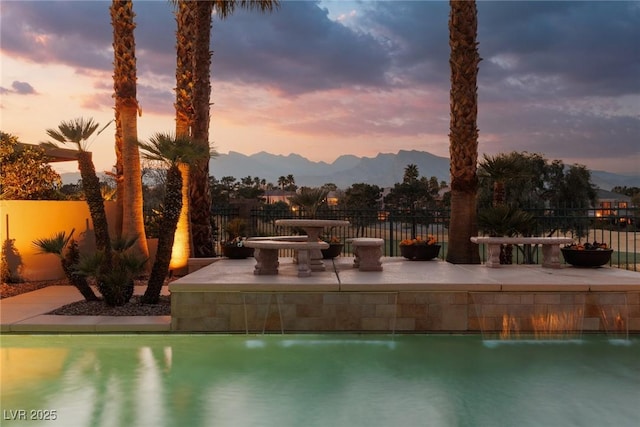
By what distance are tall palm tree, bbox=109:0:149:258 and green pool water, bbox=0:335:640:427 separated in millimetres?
4892

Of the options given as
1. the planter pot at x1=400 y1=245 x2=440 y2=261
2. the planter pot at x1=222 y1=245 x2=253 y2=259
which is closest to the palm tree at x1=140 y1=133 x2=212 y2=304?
the planter pot at x1=222 y1=245 x2=253 y2=259

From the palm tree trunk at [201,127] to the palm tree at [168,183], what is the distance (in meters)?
3.63

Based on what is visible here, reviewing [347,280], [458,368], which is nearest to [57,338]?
[347,280]

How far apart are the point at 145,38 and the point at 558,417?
21.5 meters

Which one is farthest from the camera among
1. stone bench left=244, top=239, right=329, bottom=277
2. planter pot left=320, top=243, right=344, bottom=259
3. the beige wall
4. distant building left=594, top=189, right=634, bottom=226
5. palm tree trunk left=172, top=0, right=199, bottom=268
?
distant building left=594, top=189, right=634, bottom=226

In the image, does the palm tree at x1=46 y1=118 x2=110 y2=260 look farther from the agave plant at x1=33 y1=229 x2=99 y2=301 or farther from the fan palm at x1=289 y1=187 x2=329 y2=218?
the fan palm at x1=289 y1=187 x2=329 y2=218

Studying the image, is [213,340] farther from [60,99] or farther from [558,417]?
[60,99]

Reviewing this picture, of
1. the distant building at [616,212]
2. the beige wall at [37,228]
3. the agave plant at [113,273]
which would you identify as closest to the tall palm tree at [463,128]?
the distant building at [616,212]

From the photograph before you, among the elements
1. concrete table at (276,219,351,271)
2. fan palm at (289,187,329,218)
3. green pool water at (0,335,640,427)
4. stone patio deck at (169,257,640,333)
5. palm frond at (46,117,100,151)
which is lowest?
green pool water at (0,335,640,427)

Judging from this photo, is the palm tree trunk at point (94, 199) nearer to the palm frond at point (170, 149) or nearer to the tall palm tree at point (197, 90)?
the palm frond at point (170, 149)

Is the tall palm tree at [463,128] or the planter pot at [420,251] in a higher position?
the tall palm tree at [463,128]

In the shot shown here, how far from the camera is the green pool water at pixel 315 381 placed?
526cm

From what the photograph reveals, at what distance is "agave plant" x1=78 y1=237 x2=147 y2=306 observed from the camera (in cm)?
840

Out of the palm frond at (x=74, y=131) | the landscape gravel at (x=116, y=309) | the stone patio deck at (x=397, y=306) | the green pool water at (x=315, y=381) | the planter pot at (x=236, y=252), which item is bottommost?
the green pool water at (x=315, y=381)
